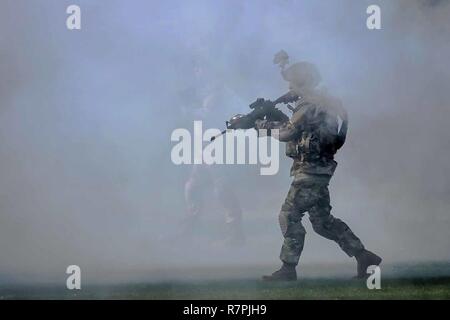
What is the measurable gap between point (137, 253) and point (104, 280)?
0.33m

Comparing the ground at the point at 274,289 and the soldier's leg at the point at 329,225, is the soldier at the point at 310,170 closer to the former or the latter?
the soldier's leg at the point at 329,225

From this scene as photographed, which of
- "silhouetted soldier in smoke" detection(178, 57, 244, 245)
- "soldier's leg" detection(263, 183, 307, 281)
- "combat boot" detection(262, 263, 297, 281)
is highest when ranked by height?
"silhouetted soldier in smoke" detection(178, 57, 244, 245)

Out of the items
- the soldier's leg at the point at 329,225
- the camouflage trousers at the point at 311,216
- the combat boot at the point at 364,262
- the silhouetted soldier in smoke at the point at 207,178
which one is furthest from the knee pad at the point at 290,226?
the combat boot at the point at 364,262

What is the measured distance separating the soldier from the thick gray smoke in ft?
0.27

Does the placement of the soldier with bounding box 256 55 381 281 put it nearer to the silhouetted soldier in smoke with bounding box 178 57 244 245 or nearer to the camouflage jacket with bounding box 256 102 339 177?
the camouflage jacket with bounding box 256 102 339 177

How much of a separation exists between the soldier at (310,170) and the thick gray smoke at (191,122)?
83 mm

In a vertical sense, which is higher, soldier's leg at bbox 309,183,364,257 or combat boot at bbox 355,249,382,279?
soldier's leg at bbox 309,183,364,257

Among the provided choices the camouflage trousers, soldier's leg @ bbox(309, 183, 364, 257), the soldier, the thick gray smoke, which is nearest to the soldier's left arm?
the soldier

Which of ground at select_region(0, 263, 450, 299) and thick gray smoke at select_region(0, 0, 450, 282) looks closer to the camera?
ground at select_region(0, 263, 450, 299)

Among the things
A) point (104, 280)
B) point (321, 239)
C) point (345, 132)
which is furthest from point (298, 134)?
point (104, 280)

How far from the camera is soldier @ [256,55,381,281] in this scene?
7371 millimetres

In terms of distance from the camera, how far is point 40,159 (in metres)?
7.44
